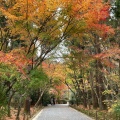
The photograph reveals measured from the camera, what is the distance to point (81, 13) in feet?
40.3

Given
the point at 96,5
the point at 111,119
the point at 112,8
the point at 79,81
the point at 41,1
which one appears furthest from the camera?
the point at 79,81

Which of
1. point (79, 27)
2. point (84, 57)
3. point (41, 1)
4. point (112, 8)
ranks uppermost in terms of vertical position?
point (112, 8)

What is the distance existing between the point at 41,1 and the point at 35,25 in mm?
1400

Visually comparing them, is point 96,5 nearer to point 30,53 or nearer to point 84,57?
point 84,57

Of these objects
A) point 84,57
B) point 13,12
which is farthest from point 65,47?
point 13,12

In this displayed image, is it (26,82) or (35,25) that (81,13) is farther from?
(26,82)

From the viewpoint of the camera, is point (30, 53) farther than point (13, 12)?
Yes

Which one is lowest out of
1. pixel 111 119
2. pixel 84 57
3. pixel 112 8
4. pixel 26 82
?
pixel 111 119

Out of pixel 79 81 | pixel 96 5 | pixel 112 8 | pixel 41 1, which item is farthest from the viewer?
pixel 79 81

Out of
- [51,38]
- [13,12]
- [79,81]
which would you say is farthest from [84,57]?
[79,81]

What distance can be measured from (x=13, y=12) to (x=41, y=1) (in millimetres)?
1512

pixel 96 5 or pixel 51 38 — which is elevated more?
pixel 96 5

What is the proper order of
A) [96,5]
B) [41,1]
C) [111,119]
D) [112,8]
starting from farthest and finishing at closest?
[112,8], [111,119], [96,5], [41,1]

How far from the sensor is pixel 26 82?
1482cm
